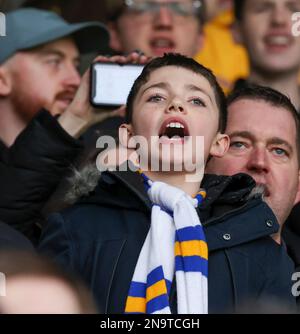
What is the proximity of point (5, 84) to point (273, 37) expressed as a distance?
1.28m

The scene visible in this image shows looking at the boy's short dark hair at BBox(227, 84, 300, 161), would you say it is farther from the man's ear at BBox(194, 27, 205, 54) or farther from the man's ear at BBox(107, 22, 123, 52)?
the man's ear at BBox(107, 22, 123, 52)

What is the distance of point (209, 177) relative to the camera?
3016 millimetres

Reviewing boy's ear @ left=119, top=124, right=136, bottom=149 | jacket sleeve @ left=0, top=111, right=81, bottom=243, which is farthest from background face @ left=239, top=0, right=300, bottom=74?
boy's ear @ left=119, top=124, right=136, bottom=149

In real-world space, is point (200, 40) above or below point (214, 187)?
above

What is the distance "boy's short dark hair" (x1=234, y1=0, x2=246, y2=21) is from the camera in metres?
4.77

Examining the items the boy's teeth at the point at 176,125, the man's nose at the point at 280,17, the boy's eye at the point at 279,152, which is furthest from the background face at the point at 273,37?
the boy's teeth at the point at 176,125

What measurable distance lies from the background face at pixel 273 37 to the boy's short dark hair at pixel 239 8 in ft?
0.31

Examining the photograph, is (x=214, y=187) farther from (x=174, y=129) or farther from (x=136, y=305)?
(x=136, y=305)

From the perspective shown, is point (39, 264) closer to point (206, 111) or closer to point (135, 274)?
point (135, 274)

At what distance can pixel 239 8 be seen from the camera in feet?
15.8

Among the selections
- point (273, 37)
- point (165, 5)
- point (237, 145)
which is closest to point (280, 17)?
point (273, 37)

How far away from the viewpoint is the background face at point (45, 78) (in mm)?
4129

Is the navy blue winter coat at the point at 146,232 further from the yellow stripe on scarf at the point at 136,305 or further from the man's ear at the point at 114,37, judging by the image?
the man's ear at the point at 114,37

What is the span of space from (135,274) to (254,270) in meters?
0.34
